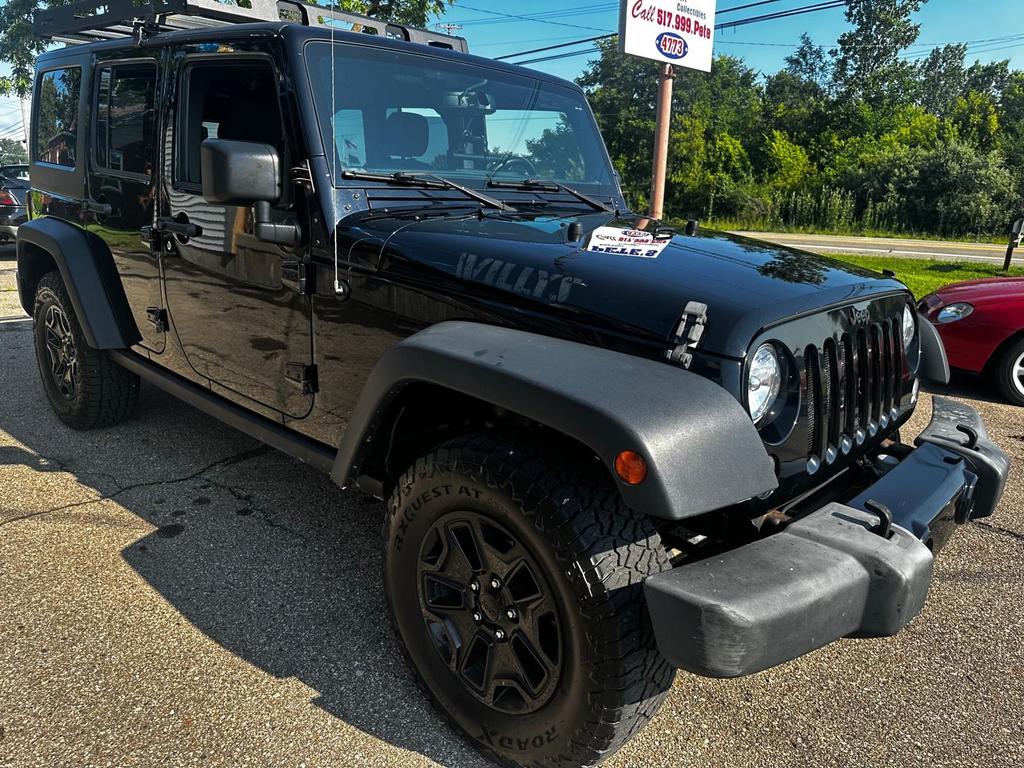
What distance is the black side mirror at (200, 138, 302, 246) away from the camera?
7.64ft

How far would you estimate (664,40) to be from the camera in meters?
8.95

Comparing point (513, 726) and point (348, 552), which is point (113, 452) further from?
point (513, 726)

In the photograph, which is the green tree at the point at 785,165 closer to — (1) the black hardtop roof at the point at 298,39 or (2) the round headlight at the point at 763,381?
(1) the black hardtop roof at the point at 298,39

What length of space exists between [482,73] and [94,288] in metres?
2.23

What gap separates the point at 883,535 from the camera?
1815 mm

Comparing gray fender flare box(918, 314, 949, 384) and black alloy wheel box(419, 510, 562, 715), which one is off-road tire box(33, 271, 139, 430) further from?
gray fender flare box(918, 314, 949, 384)

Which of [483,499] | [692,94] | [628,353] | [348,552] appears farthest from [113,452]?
[692,94]

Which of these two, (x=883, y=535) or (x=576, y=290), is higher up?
(x=576, y=290)

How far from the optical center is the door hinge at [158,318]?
11.4 feet

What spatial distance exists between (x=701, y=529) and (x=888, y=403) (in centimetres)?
89

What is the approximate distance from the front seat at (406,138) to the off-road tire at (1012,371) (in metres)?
4.61

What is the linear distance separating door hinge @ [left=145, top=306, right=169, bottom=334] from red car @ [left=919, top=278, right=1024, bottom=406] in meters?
5.16

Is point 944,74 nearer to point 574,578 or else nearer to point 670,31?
point 670,31

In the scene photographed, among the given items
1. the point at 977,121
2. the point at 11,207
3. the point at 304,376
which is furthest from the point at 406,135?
the point at 977,121
